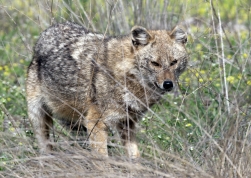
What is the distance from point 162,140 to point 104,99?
74 centimetres

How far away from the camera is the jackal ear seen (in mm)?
6574

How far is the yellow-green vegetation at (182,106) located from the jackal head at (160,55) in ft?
0.66

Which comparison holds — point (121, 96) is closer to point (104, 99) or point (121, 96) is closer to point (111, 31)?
point (104, 99)

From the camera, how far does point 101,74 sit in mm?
6707

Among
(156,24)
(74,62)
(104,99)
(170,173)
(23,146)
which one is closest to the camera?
(170,173)

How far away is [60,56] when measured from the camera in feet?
23.6

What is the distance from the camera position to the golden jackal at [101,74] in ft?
21.2

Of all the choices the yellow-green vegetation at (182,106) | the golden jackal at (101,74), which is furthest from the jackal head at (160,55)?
the yellow-green vegetation at (182,106)

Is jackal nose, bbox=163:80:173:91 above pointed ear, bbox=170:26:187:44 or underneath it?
underneath

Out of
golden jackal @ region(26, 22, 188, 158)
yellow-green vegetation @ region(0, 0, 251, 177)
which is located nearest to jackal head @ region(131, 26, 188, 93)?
golden jackal @ region(26, 22, 188, 158)

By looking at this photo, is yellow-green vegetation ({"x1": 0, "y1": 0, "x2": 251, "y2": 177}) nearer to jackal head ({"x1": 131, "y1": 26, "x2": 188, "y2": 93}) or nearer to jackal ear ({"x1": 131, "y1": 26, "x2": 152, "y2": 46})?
jackal head ({"x1": 131, "y1": 26, "x2": 188, "y2": 93})

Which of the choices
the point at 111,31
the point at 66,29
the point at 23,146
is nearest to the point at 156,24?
the point at 111,31

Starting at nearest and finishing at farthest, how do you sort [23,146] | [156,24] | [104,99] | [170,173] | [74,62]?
[170,173]
[23,146]
[104,99]
[74,62]
[156,24]

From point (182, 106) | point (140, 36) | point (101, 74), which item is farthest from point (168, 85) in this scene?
point (182, 106)
